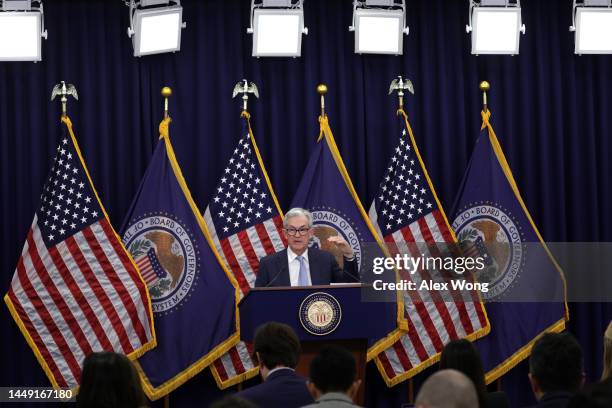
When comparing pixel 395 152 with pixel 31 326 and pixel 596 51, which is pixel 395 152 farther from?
pixel 31 326

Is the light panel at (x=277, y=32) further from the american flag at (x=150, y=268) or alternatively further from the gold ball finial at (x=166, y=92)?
the american flag at (x=150, y=268)

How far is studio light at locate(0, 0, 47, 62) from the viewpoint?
8.19m

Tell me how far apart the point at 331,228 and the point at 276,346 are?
12.2ft

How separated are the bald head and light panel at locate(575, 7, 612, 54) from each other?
5873 millimetres

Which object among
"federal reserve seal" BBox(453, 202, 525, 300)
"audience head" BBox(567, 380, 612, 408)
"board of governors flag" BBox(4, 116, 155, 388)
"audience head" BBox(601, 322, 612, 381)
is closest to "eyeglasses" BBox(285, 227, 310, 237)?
"board of governors flag" BBox(4, 116, 155, 388)

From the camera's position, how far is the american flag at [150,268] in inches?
317

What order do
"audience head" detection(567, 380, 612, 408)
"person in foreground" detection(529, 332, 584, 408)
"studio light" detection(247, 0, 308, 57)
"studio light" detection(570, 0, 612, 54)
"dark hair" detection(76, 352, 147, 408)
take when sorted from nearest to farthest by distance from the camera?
"audience head" detection(567, 380, 612, 408)
"dark hair" detection(76, 352, 147, 408)
"person in foreground" detection(529, 332, 584, 408)
"studio light" detection(247, 0, 308, 57)
"studio light" detection(570, 0, 612, 54)

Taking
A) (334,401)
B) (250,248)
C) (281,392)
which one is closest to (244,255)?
(250,248)

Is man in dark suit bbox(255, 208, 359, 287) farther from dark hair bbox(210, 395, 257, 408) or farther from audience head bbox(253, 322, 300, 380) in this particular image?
dark hair bbox(210, 395, 257, 408)

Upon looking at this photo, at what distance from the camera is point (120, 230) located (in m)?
8.16

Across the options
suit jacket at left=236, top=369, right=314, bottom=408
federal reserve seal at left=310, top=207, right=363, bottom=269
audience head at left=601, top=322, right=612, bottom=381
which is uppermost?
federal reserve seal at left=310, top=207, right=363, bottom=269

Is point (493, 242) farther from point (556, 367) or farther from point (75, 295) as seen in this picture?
point (556, 367)

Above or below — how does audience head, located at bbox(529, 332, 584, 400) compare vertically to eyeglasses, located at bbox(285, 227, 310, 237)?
below

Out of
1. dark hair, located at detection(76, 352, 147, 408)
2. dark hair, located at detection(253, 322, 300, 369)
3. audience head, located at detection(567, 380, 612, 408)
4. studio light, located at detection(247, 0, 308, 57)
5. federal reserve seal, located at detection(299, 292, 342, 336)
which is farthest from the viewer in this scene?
studio light, located at detection(247, 0, 308, 57)
